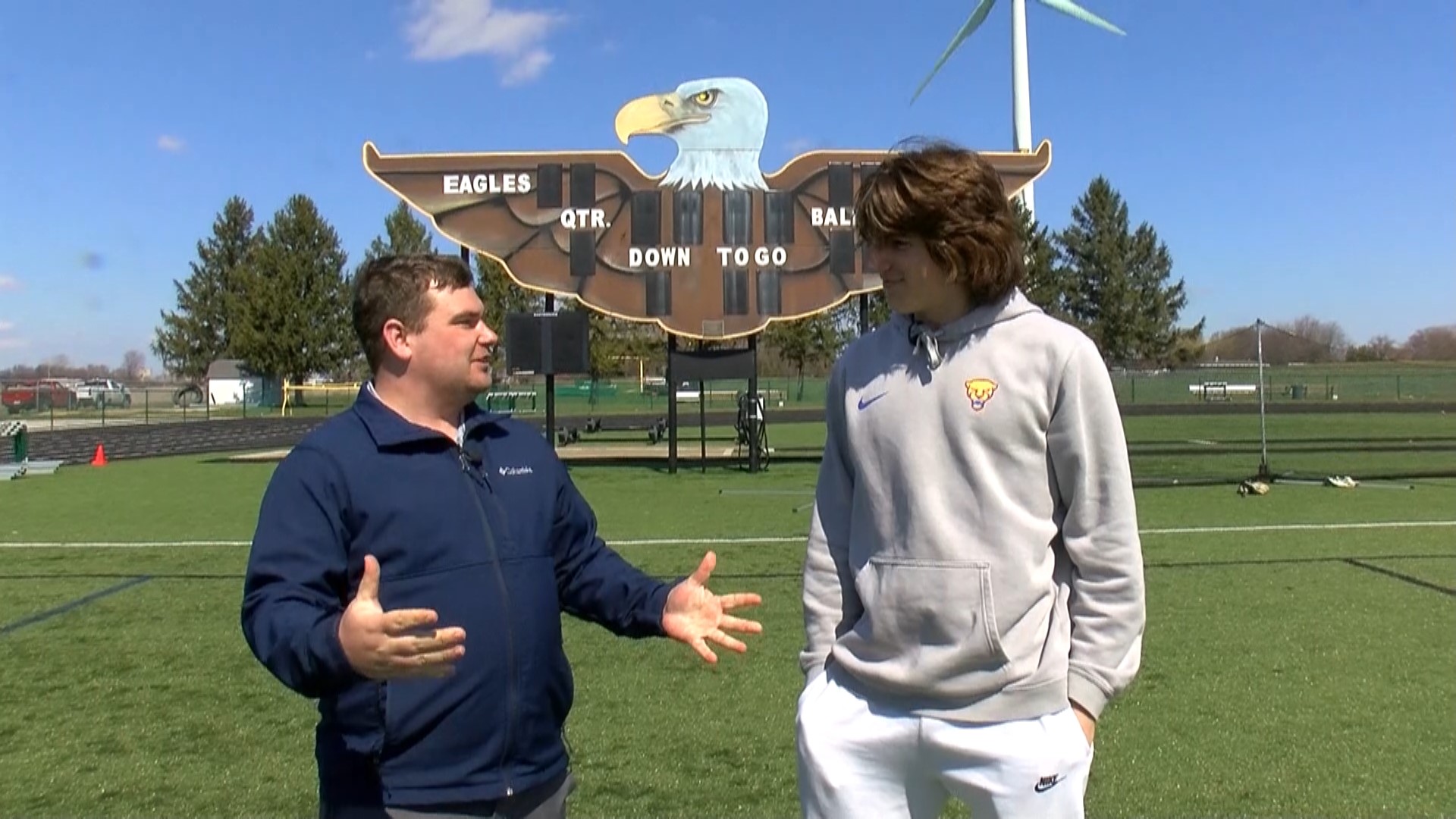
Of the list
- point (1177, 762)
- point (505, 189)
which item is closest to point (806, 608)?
point (1177, 762)

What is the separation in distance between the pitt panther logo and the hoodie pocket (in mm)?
264

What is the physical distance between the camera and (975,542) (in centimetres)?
201

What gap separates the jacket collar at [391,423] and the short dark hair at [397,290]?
8 cm

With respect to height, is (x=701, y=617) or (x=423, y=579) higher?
(x=423, y=579)

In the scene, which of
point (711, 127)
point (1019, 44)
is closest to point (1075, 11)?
point (1019, 44)

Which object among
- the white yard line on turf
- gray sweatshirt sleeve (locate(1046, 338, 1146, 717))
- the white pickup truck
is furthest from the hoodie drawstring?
the white pickup truck

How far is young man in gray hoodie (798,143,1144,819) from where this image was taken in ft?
6.53

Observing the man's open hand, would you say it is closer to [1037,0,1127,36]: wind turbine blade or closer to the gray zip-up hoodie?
the gray zip-up hoodie

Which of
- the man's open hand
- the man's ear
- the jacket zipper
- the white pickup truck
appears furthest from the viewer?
the white pickup truck

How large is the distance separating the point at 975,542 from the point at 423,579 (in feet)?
3.20

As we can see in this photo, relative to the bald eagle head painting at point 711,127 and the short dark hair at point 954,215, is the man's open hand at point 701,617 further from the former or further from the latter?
the bald eagle head painting at point 711,127

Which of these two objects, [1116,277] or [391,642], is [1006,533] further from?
Answer: [1116,277]

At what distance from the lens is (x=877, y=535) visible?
211cm

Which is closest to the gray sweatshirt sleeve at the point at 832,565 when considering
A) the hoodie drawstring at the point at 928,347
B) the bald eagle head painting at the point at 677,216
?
the hoodie drawstring at the point at 928,347
